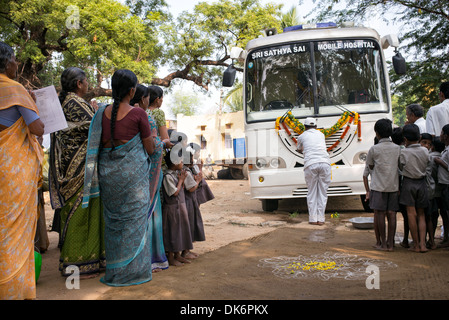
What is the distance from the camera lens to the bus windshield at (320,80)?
8.27m

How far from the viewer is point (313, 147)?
301 inches

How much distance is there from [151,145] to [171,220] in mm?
999

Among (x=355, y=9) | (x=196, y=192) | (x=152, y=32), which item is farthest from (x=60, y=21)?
(x=196, y=192)

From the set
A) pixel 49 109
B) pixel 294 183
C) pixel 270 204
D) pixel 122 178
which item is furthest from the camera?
pixel 270 204

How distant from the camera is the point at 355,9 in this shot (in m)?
13.8

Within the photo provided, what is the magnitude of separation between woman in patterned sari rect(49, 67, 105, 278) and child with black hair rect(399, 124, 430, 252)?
11.4ft

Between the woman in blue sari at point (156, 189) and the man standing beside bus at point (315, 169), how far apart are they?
3.71m

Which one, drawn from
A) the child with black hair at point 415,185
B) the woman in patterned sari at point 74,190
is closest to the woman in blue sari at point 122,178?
the woman in patterned sari at point 74,190

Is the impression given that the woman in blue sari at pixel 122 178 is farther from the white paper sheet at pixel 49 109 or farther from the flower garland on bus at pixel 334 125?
the flower garland on bus at pixel 334 125

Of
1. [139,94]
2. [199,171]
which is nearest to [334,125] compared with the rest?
[199,171]

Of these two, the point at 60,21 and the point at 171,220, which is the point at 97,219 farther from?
the point at 60,21

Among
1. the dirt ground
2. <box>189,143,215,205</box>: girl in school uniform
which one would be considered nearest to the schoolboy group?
the dirt ground

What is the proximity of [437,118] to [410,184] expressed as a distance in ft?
4.03

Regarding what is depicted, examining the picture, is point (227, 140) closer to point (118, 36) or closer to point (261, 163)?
point (118, 36)
